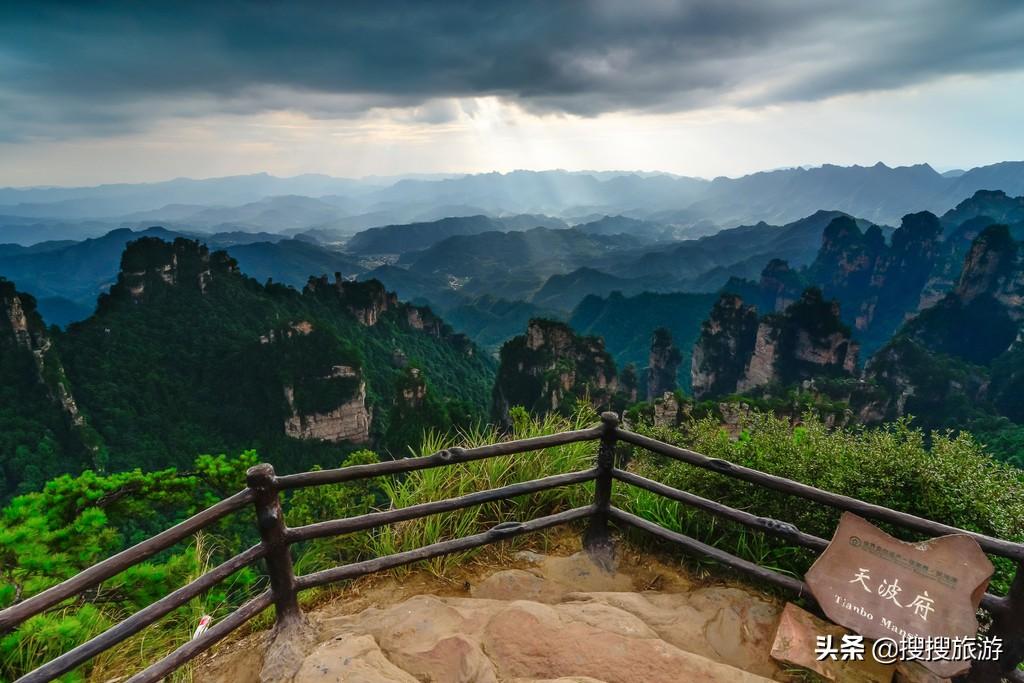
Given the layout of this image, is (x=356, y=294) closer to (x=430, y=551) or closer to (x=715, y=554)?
(x=430, y=551)

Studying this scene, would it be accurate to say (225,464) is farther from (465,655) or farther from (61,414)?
(61,414)

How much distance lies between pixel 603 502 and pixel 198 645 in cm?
238

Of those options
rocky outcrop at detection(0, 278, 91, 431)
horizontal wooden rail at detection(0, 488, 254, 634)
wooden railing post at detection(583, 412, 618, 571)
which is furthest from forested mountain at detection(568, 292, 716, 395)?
horizontal wooden rail at detection(0, 488, 254, 634)

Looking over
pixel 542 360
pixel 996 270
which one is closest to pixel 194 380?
pixel 542 360

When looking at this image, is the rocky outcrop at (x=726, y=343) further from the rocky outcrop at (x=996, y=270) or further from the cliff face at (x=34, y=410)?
the cliff face at (x=34, y=410)

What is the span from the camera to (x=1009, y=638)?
2.28 metres

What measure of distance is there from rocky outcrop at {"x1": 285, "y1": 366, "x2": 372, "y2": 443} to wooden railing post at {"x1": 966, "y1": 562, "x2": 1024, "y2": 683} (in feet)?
163

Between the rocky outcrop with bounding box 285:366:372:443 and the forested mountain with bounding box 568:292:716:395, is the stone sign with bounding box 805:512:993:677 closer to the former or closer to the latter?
the rocky outcrop with bounding box 285:366:372:443

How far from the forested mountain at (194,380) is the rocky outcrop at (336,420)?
0.10 metres

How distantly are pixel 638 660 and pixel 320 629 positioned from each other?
5.45 feet

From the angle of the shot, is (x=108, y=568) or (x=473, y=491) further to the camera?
(x=473, y=491)

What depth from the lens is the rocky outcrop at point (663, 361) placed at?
76062 mm

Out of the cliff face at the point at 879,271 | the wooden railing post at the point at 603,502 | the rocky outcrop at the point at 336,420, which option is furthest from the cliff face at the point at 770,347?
the wooden railing post at the point at 603,502

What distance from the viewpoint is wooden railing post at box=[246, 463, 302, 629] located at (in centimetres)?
250
